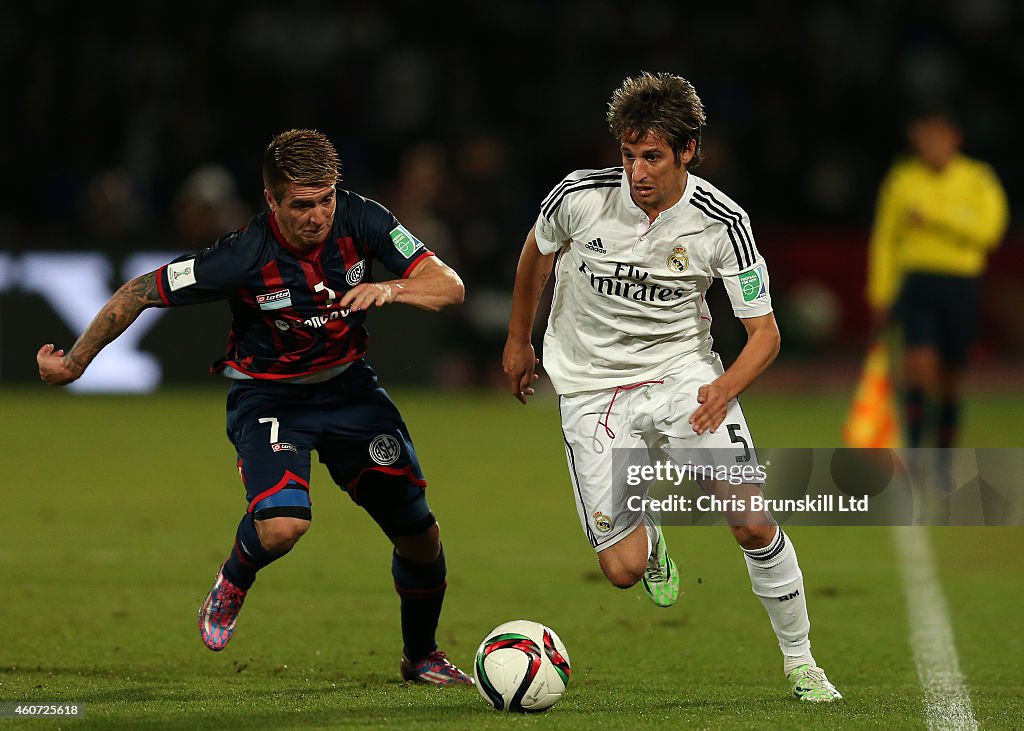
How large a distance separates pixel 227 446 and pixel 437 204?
408cm

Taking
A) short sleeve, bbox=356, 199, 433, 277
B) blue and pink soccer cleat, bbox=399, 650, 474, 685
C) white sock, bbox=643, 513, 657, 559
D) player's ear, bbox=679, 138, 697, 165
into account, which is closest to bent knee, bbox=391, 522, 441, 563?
blue and pink soccer cleat, bbox=399, 650, 474, 685

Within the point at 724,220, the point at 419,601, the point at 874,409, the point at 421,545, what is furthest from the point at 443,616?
the point at 874,409

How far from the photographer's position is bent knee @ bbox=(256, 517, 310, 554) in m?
5.14

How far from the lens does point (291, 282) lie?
5320mm

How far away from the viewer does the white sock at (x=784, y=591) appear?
5199 millimetres

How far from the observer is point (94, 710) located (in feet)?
15.9

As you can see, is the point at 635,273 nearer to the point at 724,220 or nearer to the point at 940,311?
the point at 724,220

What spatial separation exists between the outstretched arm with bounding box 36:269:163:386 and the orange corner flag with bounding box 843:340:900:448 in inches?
258

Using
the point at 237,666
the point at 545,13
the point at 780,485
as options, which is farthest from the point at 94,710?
the point at 545,13

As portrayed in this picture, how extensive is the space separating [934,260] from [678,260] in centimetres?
544

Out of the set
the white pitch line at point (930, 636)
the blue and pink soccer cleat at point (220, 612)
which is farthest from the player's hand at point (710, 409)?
the blue and pink soccer cleat at point (220, 612)

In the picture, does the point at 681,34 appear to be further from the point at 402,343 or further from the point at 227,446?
the point at 227,446

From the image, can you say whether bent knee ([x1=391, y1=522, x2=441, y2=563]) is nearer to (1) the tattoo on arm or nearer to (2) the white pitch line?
(1) the tattoo on arm

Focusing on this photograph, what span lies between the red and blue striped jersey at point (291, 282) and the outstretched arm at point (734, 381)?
1.05 metres
